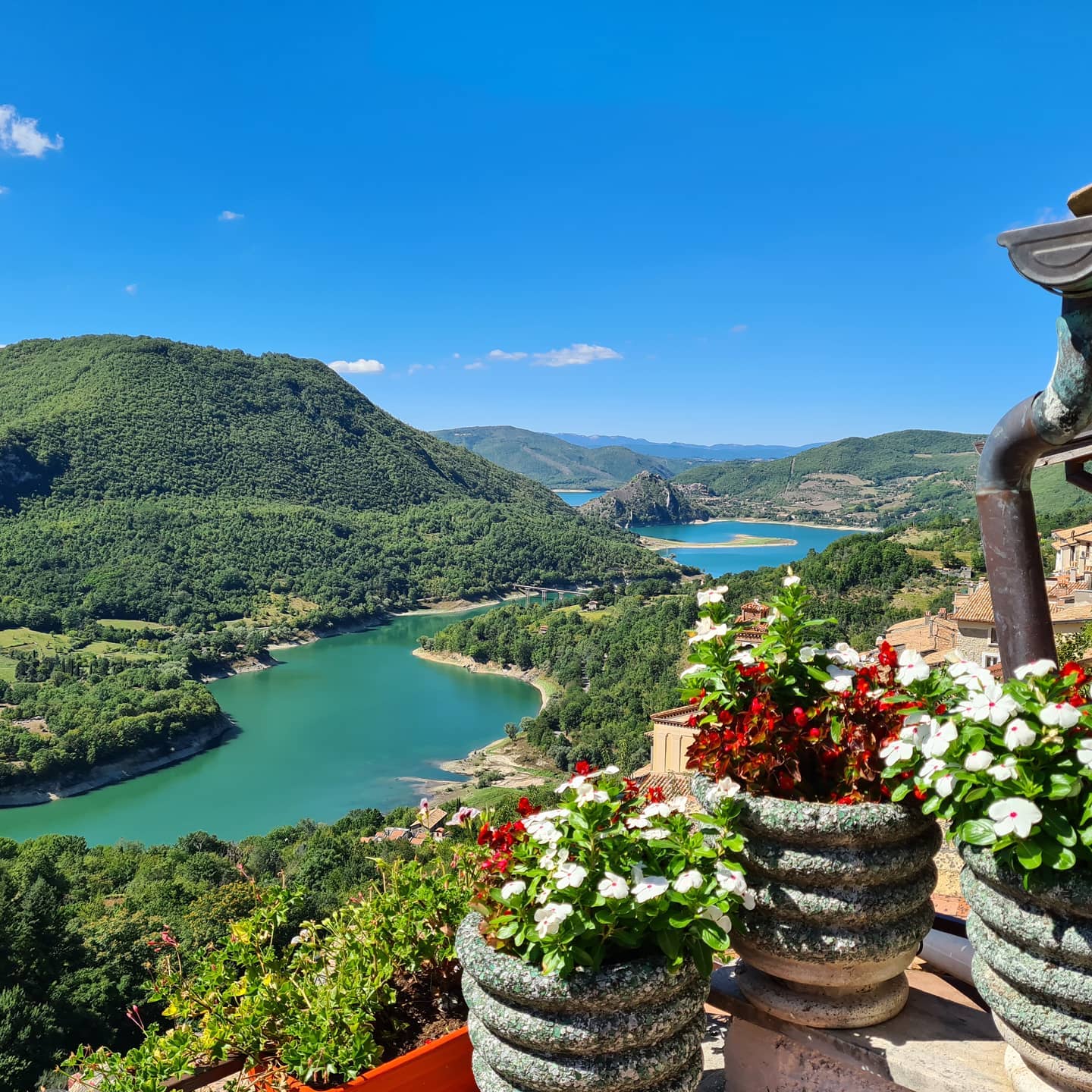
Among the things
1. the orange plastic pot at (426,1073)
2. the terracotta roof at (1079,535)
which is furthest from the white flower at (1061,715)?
the terracotta roof at (1079,535)

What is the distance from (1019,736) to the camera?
3.38 feet

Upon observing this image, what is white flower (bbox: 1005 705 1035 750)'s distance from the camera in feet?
3.38

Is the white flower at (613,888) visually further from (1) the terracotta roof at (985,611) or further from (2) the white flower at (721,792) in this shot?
(1) the terracotta roof at (985,611)

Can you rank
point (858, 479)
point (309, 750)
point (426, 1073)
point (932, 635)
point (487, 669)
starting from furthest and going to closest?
point (858, 479)
point (487, 669)
point (309, 750)
point (932, 635)
point (426, 1073)

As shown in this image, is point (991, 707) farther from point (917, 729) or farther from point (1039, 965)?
point (1039, 965)

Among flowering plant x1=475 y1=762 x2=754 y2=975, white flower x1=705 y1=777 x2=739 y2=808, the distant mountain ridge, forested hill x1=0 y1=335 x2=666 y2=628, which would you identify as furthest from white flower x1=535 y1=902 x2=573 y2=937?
the distant mountain ridge

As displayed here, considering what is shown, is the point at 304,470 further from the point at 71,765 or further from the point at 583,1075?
the point at 583,1075

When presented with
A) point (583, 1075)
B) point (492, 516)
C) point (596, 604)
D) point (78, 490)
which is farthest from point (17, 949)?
point (492, 516)

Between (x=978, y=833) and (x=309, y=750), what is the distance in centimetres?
3791

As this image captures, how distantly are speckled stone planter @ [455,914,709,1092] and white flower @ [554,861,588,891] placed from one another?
12 cm

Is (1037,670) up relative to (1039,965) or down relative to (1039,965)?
up

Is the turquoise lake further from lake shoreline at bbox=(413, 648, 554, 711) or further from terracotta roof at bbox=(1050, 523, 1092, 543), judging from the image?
terracotta roof at bbox=(1050, 523, 1092, 543)

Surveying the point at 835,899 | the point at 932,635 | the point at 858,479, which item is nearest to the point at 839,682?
the point at 835,899

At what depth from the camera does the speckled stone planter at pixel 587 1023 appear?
1.12 meters
